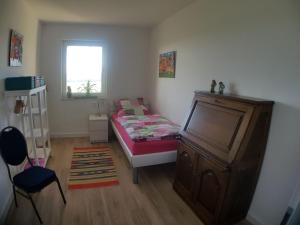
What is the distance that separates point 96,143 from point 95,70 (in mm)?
1662

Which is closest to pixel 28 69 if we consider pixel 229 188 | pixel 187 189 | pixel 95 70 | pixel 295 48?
pixel 95 70

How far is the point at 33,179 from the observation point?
2.02 meters

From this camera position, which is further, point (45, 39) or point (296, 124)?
point (45, 39)

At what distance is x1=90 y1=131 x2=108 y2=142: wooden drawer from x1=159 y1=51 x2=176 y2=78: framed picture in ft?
5.67

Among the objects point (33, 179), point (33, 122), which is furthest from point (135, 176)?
point (33, 122)

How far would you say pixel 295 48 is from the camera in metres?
1.64

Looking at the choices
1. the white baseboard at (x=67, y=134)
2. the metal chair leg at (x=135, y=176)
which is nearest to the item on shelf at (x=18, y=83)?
the metal chair leg at (x=135, y=176)

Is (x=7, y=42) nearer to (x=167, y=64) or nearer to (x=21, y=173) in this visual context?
(x=21, y=173)

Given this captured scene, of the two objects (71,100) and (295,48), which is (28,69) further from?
(295,48)

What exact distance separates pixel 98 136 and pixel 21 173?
223 cm

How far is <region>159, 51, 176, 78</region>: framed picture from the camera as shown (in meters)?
3.69

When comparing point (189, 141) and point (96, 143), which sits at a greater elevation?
point (189, 141)

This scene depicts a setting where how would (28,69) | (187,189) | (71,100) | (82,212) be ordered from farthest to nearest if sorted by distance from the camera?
(71,100), (28,69), (187,189), (82,212)

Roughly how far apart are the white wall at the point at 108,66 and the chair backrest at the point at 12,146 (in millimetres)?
2431
